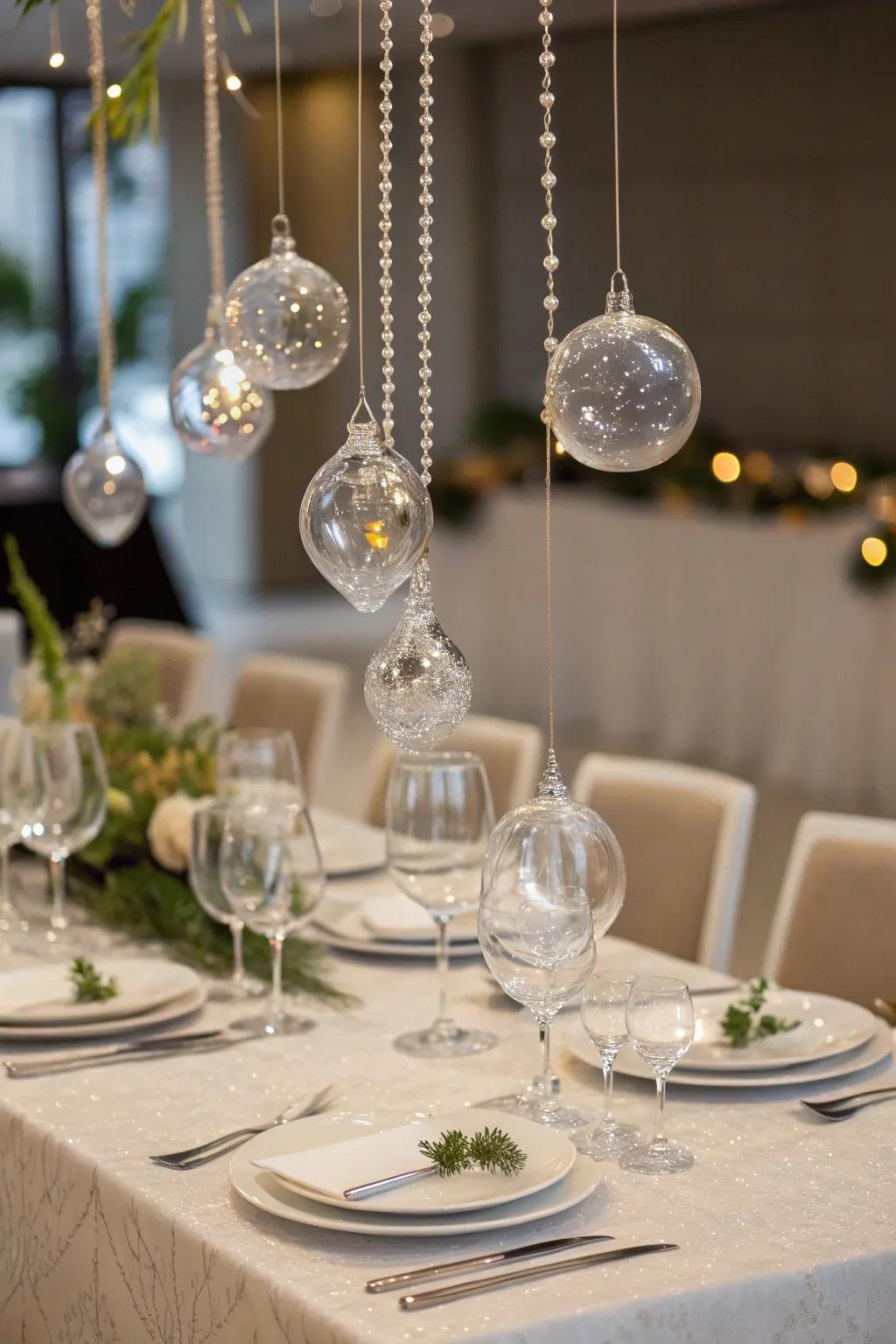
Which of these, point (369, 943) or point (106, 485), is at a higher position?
point (106, 485)

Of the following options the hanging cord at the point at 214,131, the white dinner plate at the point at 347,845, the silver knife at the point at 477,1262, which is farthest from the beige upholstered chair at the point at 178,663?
the silver knife at the point at 477,1262

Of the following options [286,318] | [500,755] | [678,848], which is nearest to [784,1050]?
[678,848]

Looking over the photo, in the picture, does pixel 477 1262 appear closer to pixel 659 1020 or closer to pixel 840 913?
pixel 659 1020

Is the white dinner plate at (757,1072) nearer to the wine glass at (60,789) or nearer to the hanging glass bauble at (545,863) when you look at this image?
the hanging glass bauble at (545,863)

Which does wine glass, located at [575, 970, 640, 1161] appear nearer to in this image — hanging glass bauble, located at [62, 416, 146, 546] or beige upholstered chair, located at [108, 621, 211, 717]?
hanging glass bauble, located at [62, 416, 146, 546]

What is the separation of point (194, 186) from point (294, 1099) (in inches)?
404

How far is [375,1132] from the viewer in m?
1.53

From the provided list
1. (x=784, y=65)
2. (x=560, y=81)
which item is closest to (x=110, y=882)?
(x=784, y=65)

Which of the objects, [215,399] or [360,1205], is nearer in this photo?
[360,1205]

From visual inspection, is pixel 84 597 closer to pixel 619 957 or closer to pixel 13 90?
pixel 13 90

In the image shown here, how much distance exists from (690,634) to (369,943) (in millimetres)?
4707

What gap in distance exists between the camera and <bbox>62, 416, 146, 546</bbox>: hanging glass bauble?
2.70 meters

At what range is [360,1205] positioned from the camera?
54.3 inches

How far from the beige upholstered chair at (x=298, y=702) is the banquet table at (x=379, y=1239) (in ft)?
5.60
